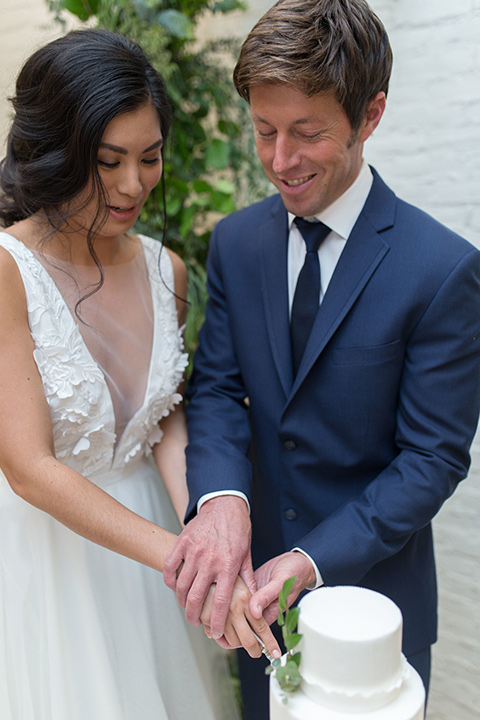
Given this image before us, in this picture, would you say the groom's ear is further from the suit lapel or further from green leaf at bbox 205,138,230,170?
green leaf at bbox 205,138,230,170

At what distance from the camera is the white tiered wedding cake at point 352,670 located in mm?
752

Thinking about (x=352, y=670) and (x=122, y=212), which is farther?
(x=122, y=212)

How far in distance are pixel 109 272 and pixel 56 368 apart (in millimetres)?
321

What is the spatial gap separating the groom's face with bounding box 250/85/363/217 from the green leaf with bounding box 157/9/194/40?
1.01 meters

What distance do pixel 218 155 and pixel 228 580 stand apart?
1.71 meters

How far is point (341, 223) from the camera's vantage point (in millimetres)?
1450

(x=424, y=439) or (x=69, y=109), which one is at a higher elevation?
(x=69, y=109)

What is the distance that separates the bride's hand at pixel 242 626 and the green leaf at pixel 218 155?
5.45 ft

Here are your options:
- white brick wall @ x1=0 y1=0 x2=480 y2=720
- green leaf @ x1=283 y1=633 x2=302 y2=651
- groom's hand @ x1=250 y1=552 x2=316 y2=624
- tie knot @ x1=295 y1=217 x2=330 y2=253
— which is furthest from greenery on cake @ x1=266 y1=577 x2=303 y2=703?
white brick wall @ x1=0 y1=0 x2=480 y2=720

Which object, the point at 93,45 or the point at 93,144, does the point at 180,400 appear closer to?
the point at 93,144

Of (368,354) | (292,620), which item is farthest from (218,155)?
(292,620)

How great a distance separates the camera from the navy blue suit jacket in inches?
52.8

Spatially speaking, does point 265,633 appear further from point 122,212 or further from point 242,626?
point 122,212

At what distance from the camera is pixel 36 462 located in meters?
1.25
